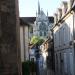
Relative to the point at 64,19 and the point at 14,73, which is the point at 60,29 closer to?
the point at 64,19

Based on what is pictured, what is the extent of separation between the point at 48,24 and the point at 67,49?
316 ft

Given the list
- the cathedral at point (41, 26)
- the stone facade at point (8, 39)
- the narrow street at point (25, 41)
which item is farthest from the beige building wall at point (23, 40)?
the cathedral at point (41, 26)

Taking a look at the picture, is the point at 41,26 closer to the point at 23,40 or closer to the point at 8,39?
the point at 23,40

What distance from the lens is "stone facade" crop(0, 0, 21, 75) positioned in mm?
13414

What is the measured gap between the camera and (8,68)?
44.1ft

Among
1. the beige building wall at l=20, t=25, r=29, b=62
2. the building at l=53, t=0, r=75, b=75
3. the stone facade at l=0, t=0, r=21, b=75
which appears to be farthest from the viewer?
the beige building wall at l=20, t=25, r=29, b=62

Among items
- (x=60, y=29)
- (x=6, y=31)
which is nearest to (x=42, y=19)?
(x=60, y=29)

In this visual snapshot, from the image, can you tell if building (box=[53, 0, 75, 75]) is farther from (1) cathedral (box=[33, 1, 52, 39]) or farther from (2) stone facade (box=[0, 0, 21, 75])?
(1) cathedral (box=[33, 1, 52, 39])

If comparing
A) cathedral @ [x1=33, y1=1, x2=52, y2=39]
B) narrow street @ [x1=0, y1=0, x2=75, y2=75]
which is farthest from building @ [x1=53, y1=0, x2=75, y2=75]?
cathedral @ [x1=33, y1=1, x2=52, y2=39]

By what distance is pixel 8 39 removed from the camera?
13516mm

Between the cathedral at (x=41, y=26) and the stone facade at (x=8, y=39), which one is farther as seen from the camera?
the cathedral at (x=41, y=26)

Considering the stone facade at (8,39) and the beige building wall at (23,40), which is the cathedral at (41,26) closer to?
the beige building wall at (23,40)

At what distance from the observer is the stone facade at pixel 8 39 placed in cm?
1341

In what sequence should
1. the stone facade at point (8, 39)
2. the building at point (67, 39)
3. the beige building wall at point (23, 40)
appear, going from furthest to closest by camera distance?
the beige building wall at point (23, 40) → the building at point (67, 39) → the stone facade at point (8, 39)
